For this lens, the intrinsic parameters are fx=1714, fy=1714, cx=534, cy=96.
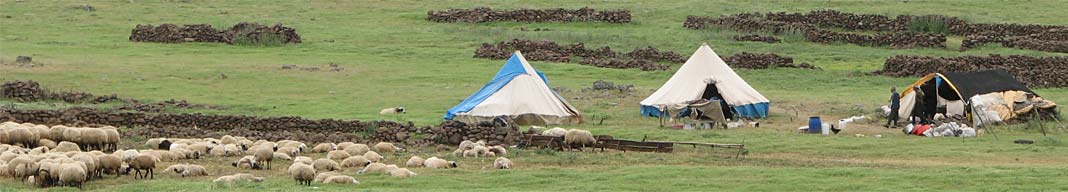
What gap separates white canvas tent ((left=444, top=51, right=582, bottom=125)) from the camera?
126 feet

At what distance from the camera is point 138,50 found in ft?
188

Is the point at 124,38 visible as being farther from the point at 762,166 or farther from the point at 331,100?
the point at 762,166

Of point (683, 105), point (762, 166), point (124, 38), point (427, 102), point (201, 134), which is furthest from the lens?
point (124, 38)

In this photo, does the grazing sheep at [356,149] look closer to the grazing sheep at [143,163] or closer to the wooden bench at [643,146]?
the grazing sheep at [143,163]

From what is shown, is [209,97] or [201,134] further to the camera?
[209,97]

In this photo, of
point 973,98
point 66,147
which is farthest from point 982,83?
point 66,147

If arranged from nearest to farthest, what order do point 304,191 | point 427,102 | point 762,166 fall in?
point 304,191, point 762,166, point 427,102

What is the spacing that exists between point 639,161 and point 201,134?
9.61 meters

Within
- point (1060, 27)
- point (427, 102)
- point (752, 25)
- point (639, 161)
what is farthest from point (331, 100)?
point (1060, 27)

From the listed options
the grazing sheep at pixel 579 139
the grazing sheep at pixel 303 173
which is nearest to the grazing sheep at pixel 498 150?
the grazing sheep at pixel 579 139

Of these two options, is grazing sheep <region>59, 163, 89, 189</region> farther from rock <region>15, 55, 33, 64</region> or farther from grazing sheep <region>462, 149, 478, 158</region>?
rock <region>15, 55, 33, 64</region>

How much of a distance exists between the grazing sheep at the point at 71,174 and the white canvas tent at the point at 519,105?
44.6 ft

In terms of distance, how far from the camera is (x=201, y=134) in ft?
115

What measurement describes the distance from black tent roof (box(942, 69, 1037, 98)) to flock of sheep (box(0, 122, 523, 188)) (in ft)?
39.4
